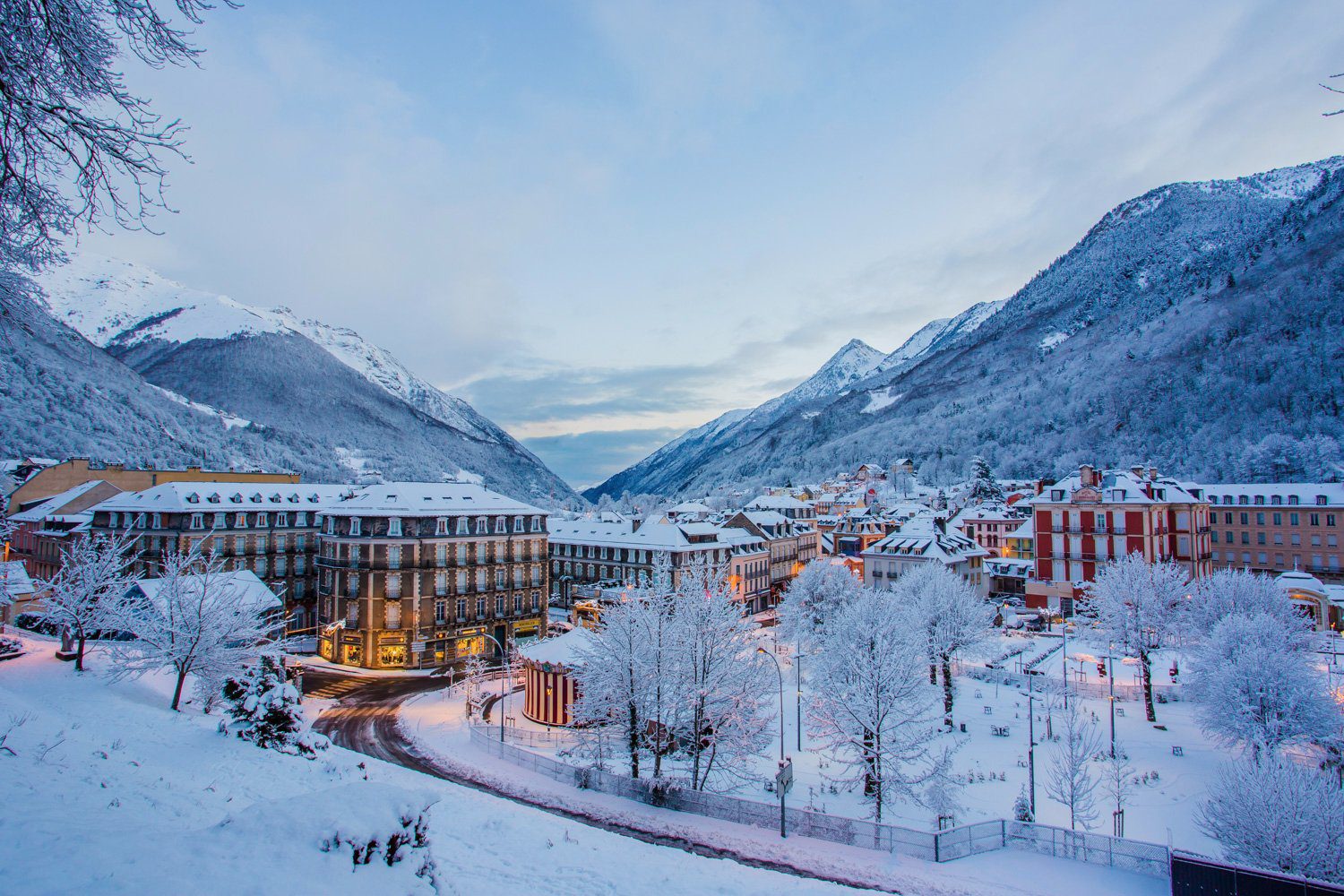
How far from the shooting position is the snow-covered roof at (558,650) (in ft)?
131

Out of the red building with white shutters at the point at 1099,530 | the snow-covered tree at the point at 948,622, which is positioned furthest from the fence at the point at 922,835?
the red building with white shutters at the point at 1099,530

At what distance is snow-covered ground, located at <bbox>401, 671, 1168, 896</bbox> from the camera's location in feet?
68.9

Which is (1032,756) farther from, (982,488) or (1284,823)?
(982,488)

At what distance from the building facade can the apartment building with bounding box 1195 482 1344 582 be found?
3573 inches

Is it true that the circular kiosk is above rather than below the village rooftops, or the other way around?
below

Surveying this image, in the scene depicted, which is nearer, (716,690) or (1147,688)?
(716,690)

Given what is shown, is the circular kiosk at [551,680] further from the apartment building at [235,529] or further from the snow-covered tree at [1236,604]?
the snow-covered tree at [1236,604]

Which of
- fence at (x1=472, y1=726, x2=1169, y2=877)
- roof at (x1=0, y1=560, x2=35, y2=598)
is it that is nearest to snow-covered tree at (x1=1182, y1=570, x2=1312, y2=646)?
fence at (x1=472, y1=726, x2=1169, y2=877)

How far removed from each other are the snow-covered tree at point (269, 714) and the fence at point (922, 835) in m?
13.7

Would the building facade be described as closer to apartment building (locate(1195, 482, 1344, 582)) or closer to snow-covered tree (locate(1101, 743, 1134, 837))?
snow-covered tree (locate(1101, 743, 1134, 837))

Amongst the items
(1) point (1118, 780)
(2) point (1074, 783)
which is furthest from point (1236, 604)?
(2) point (1074, 783)

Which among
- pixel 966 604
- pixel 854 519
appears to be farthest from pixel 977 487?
pixel 966 604

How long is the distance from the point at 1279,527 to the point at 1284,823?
95.4 metres

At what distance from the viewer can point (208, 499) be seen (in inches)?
2544
